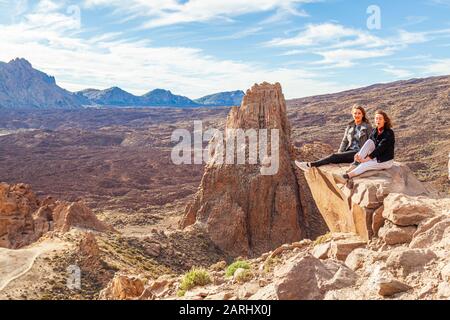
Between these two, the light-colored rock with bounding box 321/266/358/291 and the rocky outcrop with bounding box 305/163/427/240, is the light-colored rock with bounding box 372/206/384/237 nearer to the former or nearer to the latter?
the rocky outcrop with bounding box 305/163/427/240

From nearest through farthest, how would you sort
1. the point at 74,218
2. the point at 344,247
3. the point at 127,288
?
the point at 344,247
the point at 127,288
the point at 74,218

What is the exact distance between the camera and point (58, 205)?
29469 millimetres

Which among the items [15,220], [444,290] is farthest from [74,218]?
[444,290]

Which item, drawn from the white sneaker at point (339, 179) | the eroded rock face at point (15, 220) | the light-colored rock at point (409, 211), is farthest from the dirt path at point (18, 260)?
the light-colored rock at point (409, 211)

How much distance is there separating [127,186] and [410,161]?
44.2 metres

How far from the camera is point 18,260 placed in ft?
61.3

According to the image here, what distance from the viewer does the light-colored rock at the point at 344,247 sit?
8.56 metres

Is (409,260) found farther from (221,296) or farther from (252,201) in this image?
(252,201)

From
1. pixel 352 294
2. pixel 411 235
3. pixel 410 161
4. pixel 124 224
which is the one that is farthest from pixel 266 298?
pixel 410 161

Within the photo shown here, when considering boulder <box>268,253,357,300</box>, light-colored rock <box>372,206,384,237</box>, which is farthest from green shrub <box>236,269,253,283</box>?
light-colored rock <box>372,206,384,237</box>

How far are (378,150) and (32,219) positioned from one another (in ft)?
81.4

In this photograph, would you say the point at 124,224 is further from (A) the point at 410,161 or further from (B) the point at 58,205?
(A) the point at 410,161

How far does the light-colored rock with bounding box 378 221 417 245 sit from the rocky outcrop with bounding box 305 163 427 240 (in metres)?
0.29

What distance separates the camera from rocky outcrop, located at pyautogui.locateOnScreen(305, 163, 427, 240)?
348 inches
